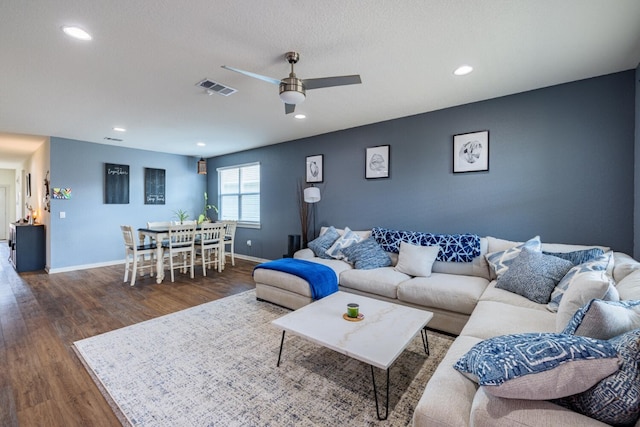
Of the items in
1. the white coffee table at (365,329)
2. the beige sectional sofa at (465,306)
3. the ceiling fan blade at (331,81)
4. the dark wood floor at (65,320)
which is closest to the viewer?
the beige sectional sofa at (465,306)

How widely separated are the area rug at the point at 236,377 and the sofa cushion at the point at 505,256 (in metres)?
0.87

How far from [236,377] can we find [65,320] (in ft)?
7.76

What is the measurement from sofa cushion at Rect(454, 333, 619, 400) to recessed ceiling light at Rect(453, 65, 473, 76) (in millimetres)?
2398

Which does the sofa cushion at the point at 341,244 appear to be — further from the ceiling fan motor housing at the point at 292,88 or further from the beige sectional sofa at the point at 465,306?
the ceiling fan motor housing at the point at 292,88

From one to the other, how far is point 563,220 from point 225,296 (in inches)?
162

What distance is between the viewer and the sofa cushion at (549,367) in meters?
0.86

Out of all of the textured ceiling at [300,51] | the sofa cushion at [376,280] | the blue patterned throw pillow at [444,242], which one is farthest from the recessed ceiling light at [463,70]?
the sofa cushion at [376,280]

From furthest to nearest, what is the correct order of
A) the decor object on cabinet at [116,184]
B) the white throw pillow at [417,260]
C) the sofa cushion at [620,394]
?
the decor object on cabinet at [116,184] → the white throw pillow at [417,260] → the sofa cushion at [620,394]

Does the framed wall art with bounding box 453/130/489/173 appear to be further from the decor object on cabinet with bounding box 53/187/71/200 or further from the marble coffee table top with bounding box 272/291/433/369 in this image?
the decor object on cabinet with bounding box 53/187/71/200

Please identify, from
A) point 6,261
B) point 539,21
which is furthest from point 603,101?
point 6,261

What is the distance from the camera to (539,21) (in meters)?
1.91

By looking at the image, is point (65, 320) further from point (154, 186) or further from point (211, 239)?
point (154, 186)

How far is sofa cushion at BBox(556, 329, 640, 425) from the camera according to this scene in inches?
33.1

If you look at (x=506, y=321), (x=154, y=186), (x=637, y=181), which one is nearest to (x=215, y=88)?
(x=506, y=321)
